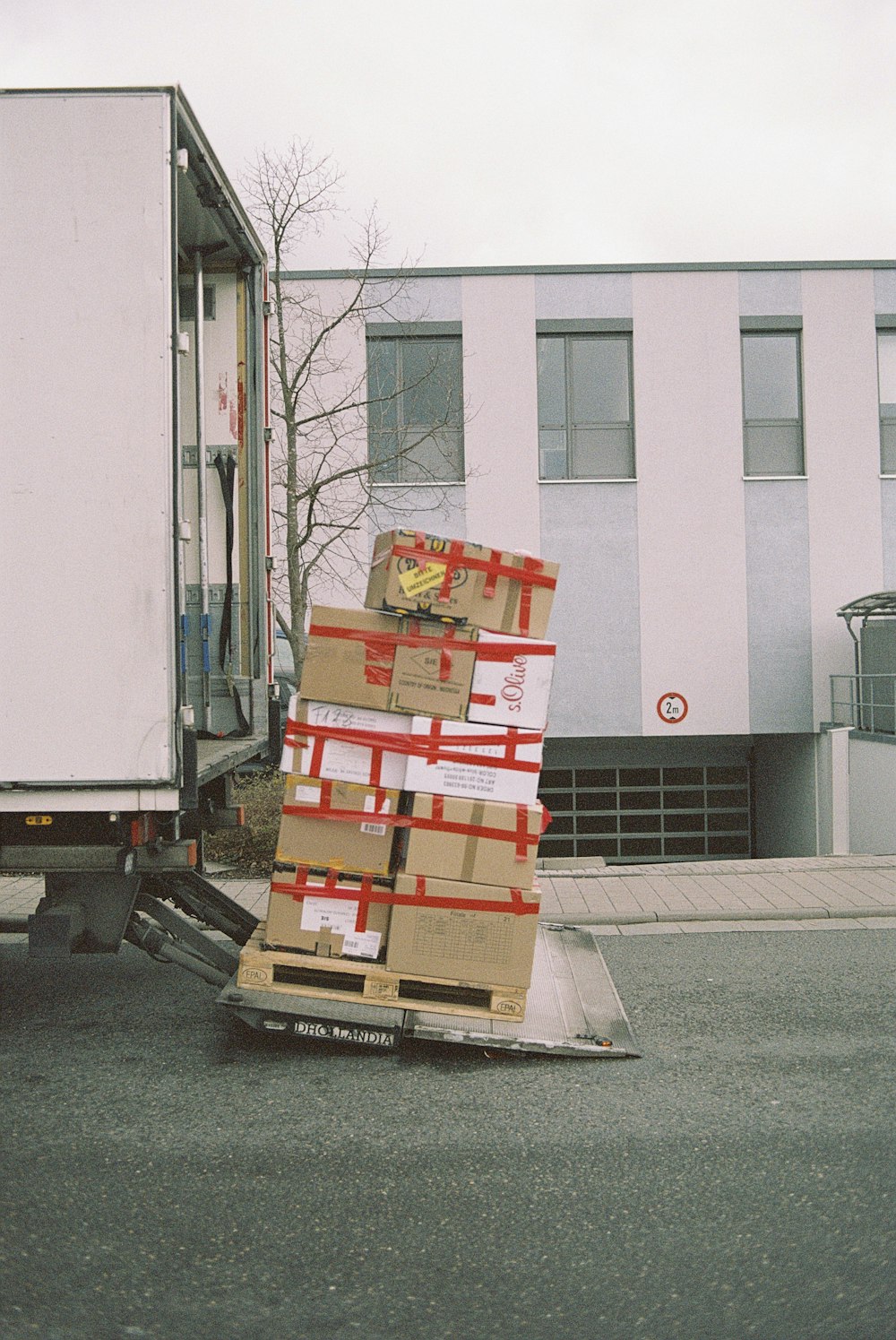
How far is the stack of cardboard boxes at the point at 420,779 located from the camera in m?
4.52

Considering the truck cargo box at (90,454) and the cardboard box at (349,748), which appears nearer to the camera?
the truck cargo box at (90,454)

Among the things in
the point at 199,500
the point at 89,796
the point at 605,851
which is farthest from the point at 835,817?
the point at 89,796

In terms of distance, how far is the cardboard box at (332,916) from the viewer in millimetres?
4582

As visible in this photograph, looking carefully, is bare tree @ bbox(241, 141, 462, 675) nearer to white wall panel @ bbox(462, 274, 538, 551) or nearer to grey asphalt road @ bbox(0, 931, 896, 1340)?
white wall panel @ bbox(462, 274, 538, 551)

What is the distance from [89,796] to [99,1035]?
4.36ft

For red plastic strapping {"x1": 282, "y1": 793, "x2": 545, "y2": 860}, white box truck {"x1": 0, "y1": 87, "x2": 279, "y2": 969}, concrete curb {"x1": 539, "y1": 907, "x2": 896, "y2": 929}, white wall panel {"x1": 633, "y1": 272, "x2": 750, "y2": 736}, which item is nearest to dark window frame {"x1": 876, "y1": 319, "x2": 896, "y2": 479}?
white wall panel {"x1": 633, "y1": 272, "x2": 750, "y2": 736}

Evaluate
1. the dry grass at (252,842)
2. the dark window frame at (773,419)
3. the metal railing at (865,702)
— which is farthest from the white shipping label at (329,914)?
the dark window frame at (773,419)

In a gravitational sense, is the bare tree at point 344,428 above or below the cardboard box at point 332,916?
above

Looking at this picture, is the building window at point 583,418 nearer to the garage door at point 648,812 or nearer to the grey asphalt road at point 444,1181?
the garage door at point 648,812

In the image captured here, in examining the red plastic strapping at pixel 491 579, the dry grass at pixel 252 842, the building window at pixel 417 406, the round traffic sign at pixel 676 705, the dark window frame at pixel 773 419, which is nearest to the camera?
the red plastic strapping at pixel 491 579

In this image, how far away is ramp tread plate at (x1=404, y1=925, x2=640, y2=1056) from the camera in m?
4.39

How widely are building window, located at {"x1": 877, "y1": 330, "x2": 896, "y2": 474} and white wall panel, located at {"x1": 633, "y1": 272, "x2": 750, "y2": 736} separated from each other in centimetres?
224

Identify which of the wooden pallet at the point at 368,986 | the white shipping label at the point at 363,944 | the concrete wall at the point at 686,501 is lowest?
the wooden pallet at the point at 368,986

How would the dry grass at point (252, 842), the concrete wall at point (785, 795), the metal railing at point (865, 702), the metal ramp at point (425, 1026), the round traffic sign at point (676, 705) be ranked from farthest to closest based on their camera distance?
the concrete wall at point (785, 795)
the round traffic sign at point (676, 705)
the metal railing at point (865, 702)
the dry grass at point (252, 842)
the metal ramp at point (425, 1026)
